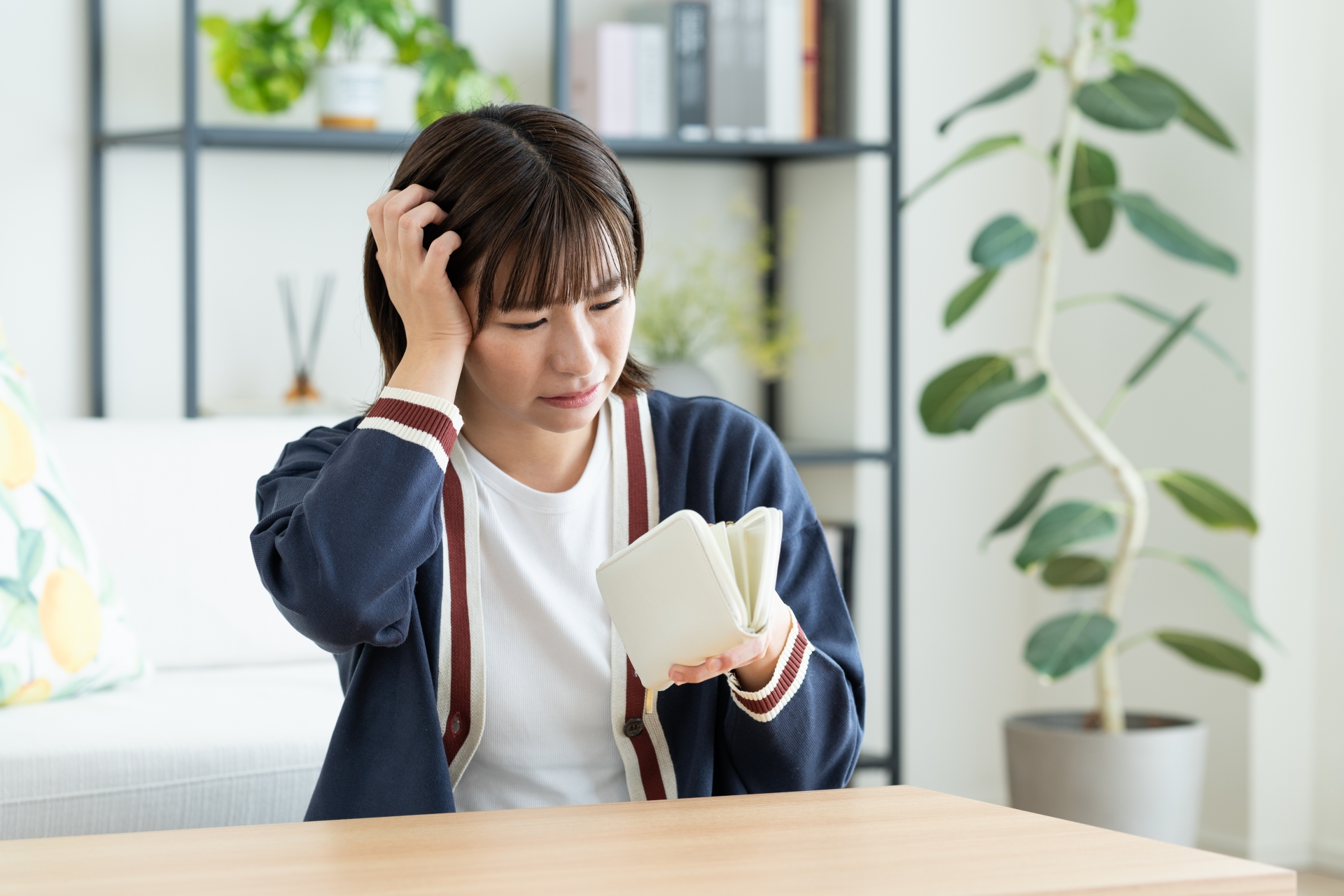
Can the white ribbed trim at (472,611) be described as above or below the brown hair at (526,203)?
below

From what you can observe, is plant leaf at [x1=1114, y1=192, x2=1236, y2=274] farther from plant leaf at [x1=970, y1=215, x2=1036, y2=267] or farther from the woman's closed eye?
the woman's closed eye

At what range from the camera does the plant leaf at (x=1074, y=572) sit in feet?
8.18

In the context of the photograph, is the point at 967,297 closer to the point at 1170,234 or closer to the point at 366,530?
the point at 1170,234

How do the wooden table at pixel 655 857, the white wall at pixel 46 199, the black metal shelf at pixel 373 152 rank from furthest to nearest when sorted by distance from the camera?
the white wall at pixel 46 199
the black metal shelf at pixel 373 152
the wooden table at pixel 655 857

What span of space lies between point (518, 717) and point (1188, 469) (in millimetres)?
1902

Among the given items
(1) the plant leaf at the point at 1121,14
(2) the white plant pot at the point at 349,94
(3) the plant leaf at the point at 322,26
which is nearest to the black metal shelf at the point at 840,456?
(1) the plant leaf at the point at 1121,14

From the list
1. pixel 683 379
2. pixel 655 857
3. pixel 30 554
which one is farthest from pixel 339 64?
pixel 655 857

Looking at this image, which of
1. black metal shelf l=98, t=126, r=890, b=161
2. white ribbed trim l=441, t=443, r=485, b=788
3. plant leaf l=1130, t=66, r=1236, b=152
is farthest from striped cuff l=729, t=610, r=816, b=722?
plant leaf l=1130, t=66, r=1236, b=152

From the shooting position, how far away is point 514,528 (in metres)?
1.16

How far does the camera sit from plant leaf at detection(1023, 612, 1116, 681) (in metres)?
2.28

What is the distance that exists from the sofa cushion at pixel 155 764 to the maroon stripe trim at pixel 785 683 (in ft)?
2.33

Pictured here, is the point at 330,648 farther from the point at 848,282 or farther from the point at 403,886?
the point at 848,282

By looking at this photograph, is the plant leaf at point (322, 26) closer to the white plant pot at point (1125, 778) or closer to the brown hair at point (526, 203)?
A: the brown hair at point (526, 203)

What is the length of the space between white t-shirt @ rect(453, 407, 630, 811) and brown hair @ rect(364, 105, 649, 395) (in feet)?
0.53
